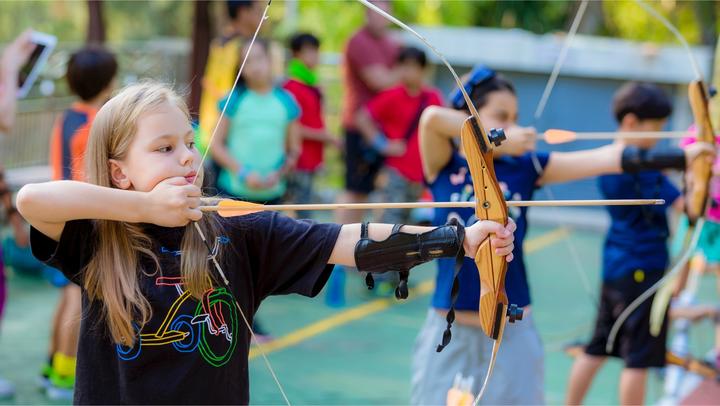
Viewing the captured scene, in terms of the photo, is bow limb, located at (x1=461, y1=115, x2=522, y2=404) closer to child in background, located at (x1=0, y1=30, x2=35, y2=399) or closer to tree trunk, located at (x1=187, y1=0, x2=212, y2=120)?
child in background, located at (x1=0, y1=30, x2=35, y2=399)

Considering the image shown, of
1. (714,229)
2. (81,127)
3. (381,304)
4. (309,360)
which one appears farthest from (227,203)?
(381,304)

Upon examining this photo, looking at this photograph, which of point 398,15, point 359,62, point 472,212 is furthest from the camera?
point 398,15

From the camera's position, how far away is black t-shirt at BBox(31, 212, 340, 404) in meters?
2.27

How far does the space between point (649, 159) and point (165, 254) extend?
2.00 m

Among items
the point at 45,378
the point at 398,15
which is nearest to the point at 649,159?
the point at 45,378

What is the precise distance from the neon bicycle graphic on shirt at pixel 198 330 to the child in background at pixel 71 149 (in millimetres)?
2130

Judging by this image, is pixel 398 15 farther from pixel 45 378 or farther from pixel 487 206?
pixel 487 206

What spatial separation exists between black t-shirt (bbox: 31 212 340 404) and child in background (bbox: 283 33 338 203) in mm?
4561

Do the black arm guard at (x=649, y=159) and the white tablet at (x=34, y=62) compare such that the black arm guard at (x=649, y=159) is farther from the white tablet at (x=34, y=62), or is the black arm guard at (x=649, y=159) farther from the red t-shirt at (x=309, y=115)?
the red t-shirt at (x=309, y=115)

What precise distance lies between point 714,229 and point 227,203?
3.72m

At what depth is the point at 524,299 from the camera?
3.28 meters

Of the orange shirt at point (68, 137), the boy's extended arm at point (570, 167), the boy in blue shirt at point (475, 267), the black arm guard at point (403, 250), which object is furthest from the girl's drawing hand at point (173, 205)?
the orange shirt at point (68, 137)

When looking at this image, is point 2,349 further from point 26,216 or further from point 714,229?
point 714,229

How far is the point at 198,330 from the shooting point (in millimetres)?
2291
